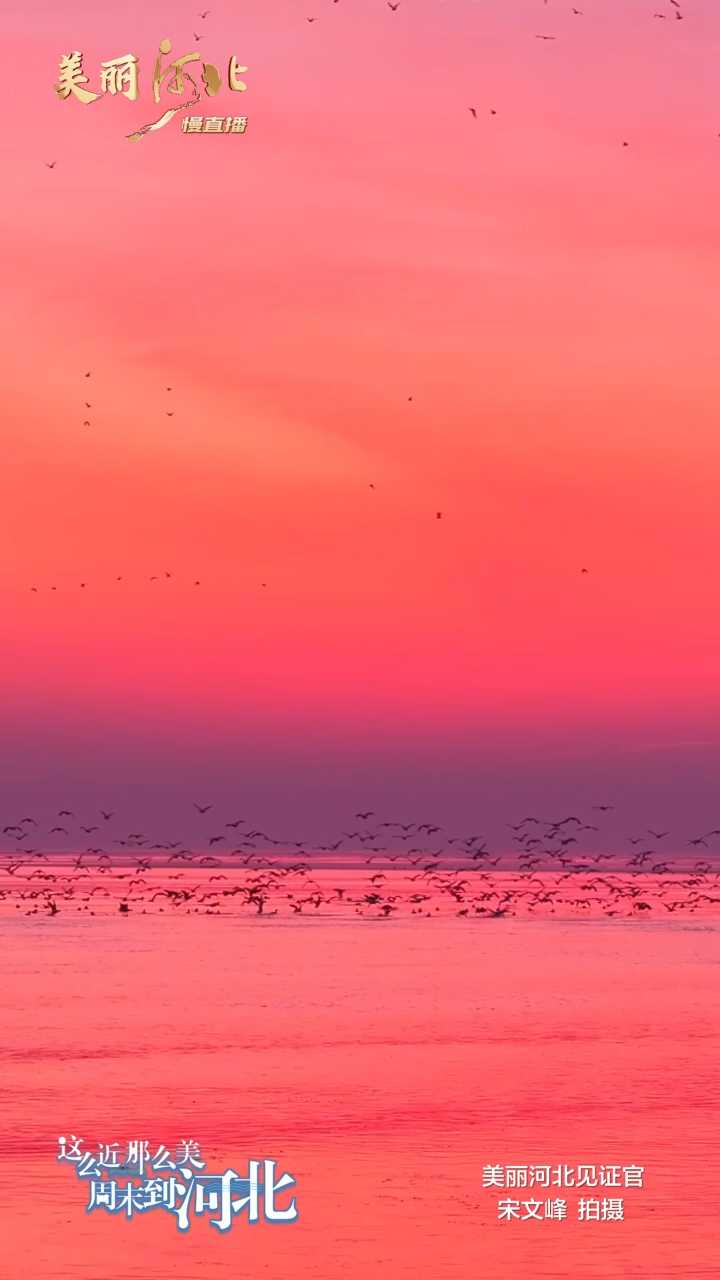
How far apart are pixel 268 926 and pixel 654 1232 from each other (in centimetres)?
6852

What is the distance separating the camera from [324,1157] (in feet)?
89.6

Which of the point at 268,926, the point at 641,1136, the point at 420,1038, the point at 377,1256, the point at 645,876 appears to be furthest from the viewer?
the point at 645,876

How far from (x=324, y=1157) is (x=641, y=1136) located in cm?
504

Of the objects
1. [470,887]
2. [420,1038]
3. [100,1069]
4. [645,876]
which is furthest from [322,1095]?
[645,876]

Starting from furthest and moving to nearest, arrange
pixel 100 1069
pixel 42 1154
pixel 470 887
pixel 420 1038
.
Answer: pixel 470 887 < pixel 420 1038 < pixel 100 1069 < pixel 42 1154

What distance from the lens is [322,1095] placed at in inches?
1318

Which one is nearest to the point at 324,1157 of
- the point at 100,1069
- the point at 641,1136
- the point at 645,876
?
the point at 641,1136

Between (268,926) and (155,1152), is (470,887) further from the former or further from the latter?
(155,1152)

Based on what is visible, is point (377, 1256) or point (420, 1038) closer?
point (377, 1256)

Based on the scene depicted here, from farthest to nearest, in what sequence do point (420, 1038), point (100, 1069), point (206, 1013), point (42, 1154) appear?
1. point (206, 1013)
2. point (420, 1038)
3. point (100, 1069)
4. point (42, 1154)

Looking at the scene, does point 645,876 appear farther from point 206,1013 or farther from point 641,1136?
point 641,1136

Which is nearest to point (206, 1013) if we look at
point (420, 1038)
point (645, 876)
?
point (420, 1038)

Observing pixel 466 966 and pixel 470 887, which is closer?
Answer: pixel 466 966

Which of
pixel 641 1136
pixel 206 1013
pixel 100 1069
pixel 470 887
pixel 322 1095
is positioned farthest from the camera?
pixel 470 887
